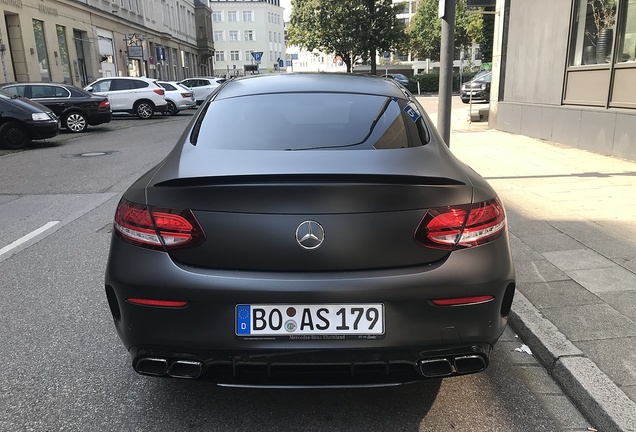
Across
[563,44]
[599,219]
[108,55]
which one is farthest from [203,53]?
[599,219]

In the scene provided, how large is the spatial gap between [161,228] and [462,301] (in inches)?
51.5

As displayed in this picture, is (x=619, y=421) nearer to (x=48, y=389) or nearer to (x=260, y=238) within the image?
(x=260, y=238)

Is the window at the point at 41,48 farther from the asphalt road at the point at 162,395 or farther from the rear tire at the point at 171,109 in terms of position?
the asphalt road at the point at 162,395

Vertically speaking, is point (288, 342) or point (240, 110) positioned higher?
point (240, 110)

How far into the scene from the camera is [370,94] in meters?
3.30

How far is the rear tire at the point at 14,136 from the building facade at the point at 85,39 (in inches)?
433

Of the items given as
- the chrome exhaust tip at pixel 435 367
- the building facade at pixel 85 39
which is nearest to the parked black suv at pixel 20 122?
the building facade at pixel 85 39

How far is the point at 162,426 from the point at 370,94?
7.18 ft

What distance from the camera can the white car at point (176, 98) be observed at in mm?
23266

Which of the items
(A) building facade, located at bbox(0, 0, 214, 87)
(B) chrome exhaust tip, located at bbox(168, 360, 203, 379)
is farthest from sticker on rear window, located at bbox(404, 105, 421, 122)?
(A) building facade, located at bbox(0, 0, 214, 87)

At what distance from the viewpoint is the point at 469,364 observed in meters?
2.32

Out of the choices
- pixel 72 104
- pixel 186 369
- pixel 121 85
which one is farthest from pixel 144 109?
pixel 186 369

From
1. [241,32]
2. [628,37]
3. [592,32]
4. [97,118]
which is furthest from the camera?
[241,32]

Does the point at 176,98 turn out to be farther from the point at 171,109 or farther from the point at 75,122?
the point at 75,122
